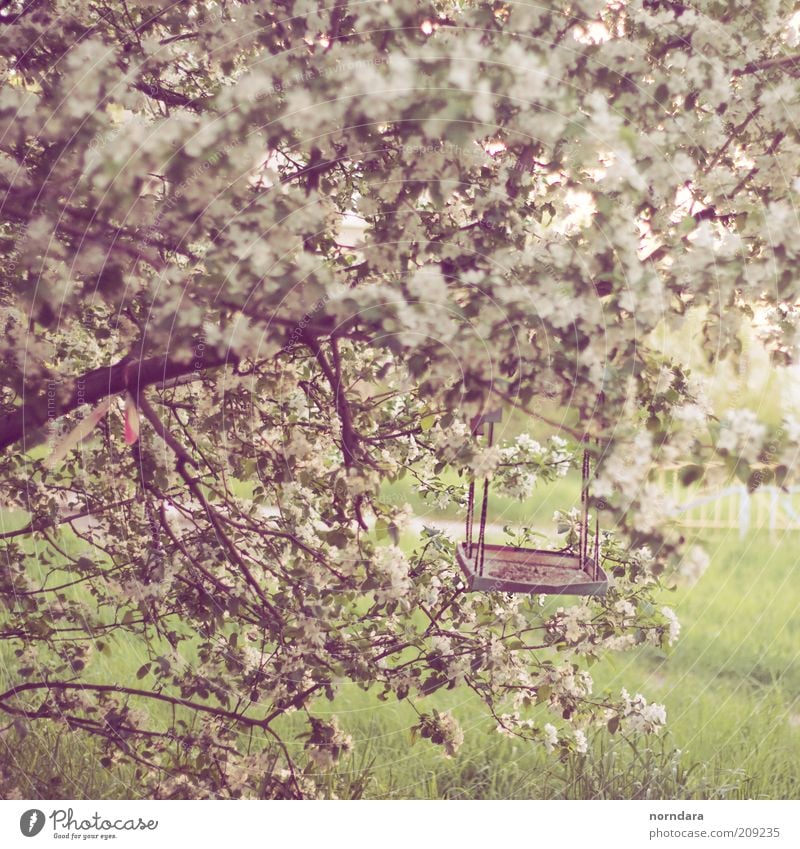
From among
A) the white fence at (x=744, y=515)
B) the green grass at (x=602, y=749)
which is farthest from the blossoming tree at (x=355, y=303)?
the white fence at (x=744, y=515)

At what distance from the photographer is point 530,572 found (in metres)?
1.65

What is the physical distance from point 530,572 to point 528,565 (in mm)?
62

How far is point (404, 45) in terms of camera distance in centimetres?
153

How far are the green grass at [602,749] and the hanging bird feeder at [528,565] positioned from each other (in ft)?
1.10

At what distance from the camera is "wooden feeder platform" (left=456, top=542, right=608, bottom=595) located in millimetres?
1521

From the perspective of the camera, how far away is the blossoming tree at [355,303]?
1.52 metres
